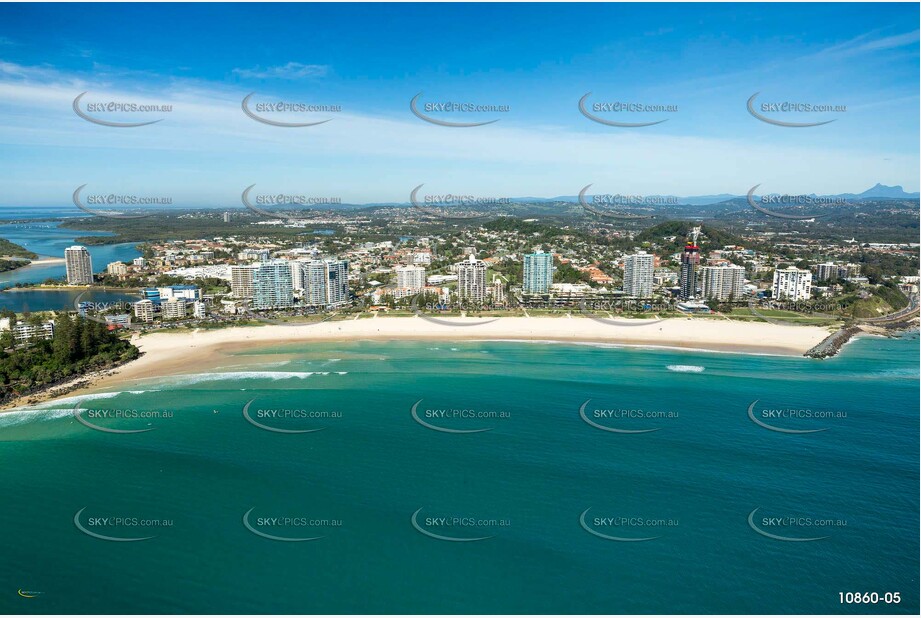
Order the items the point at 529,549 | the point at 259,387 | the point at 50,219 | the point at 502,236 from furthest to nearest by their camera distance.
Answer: the point at 50,219
the point at 502,236
the point at 259,387
the point at 529,549

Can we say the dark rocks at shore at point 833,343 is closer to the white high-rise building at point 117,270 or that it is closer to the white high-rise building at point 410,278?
the white high-rise building at point 410,278

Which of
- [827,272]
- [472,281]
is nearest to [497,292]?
[472,281]

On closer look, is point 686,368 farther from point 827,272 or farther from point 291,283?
point 827,272

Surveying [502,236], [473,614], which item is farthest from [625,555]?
[502,236]

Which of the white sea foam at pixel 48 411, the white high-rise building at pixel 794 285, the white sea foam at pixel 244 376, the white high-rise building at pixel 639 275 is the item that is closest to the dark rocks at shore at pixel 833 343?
the white high-rise building at pixel 794 285

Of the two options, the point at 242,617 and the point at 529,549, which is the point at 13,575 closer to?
the point at 242,617

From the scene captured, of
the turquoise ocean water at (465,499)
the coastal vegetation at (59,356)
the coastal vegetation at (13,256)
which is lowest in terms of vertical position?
the turquoise ocean water at (465,499)
